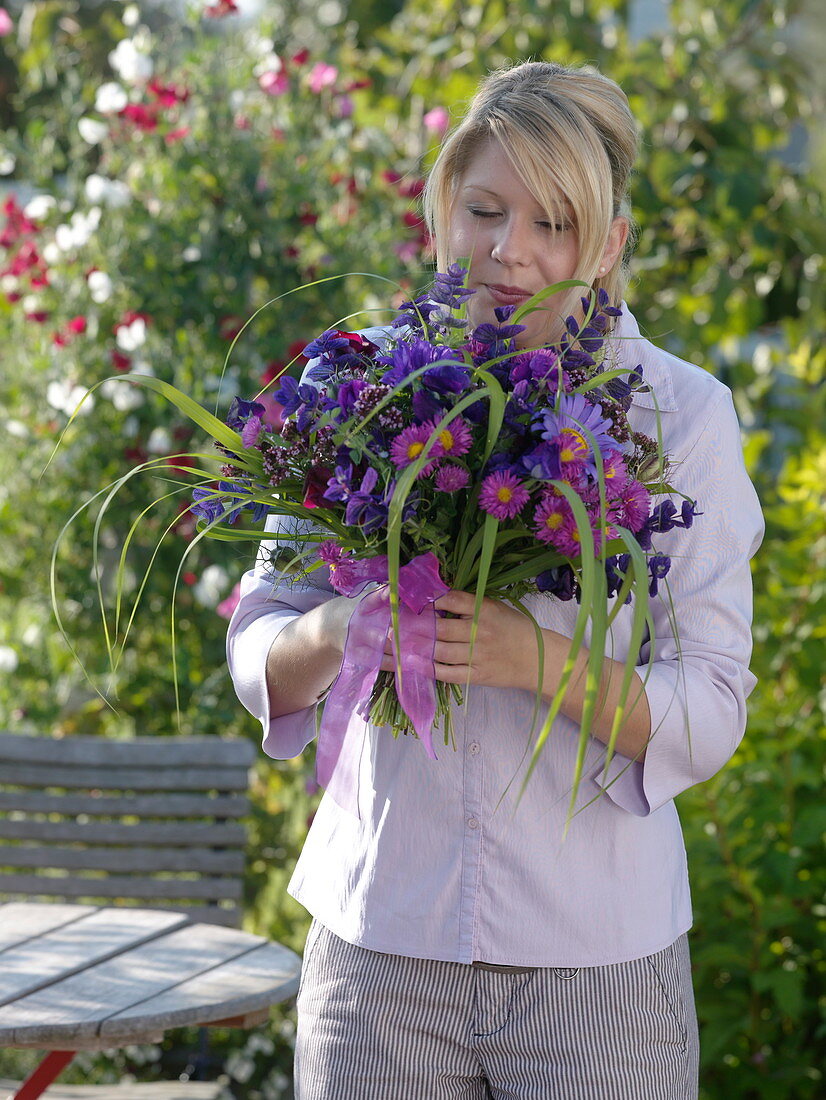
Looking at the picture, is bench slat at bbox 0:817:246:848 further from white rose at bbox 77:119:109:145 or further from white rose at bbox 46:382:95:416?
white rose at bbox 77:119:109:145

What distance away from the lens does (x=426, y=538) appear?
1.19 meters

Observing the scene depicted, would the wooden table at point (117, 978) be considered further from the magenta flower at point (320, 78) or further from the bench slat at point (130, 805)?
the magenta flower at point (320, 78)

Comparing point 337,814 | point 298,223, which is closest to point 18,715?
point 298,223

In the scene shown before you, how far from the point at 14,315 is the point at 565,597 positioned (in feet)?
9.53

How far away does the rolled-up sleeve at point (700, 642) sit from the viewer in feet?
4.28

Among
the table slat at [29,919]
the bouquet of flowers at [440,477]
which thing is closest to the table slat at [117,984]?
the table slat at [29,919]

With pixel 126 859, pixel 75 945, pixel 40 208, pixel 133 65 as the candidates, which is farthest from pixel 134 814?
pixel 133 65

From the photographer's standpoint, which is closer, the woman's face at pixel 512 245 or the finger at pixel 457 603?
the finger at pixel 457 603

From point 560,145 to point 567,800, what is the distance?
681mm

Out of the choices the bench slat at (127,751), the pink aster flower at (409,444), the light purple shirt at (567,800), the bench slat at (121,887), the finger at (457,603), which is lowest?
the bench slat at (121,887)

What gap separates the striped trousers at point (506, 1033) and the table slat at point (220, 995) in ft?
1.96

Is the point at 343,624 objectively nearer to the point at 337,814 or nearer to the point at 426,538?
the point at 426,538

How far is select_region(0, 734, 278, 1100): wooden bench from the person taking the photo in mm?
2996

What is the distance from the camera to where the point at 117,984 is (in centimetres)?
201
